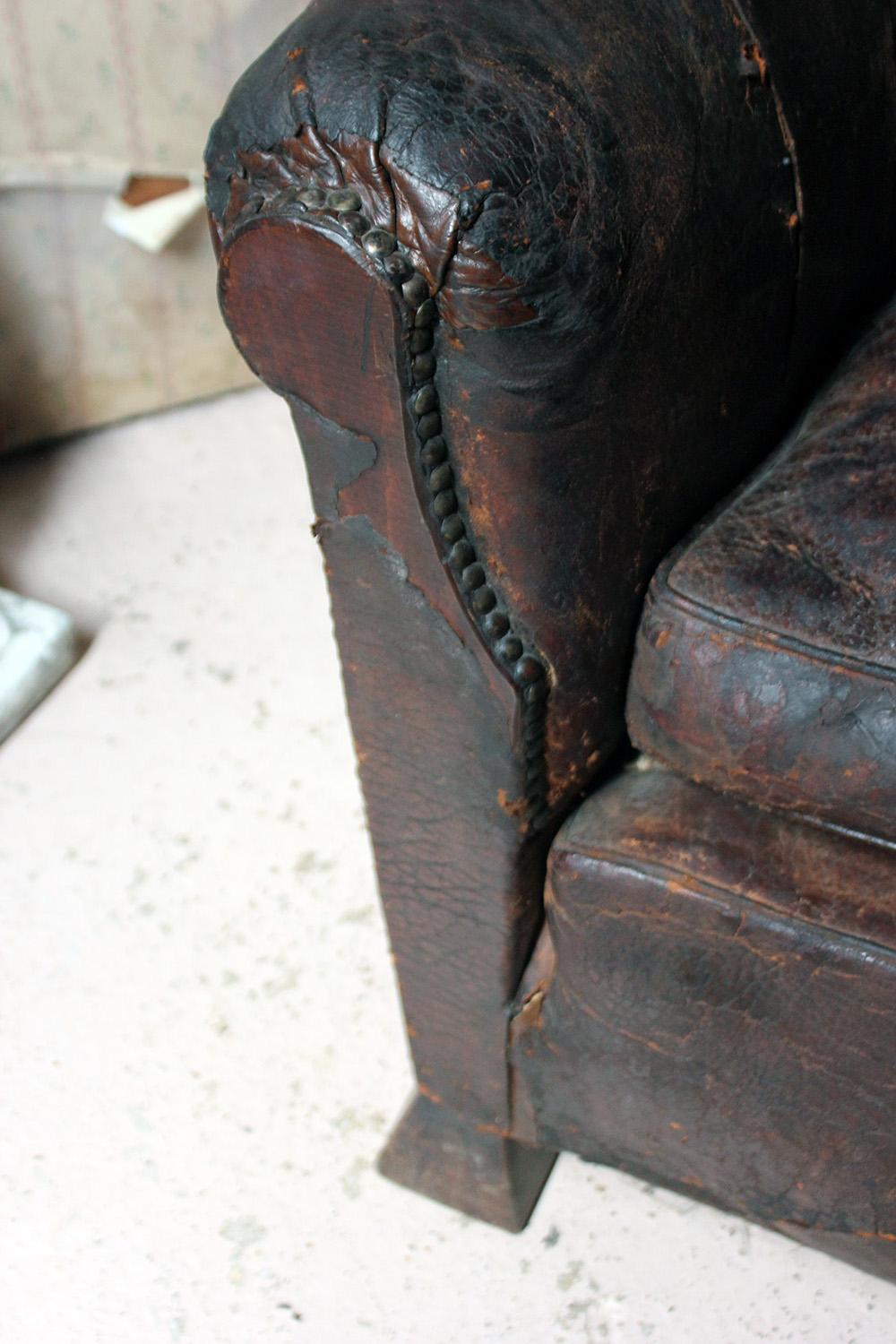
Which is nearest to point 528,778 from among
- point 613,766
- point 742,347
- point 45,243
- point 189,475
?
point 613,766

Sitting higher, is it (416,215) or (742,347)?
(416,215)

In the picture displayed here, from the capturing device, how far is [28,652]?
1.44 metres

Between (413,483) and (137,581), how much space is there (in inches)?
41.0

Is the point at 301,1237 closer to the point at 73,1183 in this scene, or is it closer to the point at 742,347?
the point at 73,1183

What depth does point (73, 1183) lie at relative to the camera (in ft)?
3.30

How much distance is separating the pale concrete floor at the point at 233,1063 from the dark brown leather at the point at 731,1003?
0.13 m

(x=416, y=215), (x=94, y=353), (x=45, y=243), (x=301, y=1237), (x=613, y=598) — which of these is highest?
(x=416, y=215)

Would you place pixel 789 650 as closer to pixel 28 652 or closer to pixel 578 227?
pixel 578 227

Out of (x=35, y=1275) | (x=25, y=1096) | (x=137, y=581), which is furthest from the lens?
(x=137, y=581)

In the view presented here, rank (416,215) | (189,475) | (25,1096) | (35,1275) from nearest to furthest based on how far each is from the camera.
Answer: (416,215) < (35,1275) < (25,1096) < (189,475)

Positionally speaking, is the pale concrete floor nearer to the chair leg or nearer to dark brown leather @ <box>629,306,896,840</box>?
the chair leg

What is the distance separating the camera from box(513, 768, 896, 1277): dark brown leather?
2.33ft

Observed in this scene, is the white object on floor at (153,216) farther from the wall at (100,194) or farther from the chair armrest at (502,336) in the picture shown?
the chair armrest at (502,336)

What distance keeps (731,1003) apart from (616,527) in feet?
0.93
